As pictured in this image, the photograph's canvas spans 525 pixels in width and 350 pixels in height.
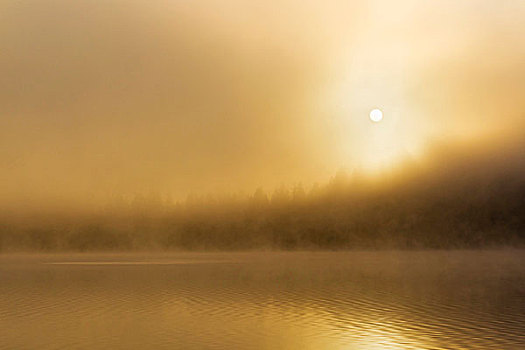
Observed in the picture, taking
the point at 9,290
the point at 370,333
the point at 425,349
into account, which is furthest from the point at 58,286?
the point at 425,349

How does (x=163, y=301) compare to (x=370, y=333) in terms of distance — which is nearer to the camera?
(x=370, y=333)

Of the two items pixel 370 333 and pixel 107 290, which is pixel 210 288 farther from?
pixel 370 333

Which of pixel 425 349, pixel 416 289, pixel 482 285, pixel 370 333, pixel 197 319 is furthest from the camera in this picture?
pixel 482 285

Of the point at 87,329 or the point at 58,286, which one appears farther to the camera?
the point at 58,286

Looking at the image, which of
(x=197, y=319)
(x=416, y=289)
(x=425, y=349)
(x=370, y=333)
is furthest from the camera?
(x=416, y=289)

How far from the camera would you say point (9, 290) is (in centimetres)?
8612

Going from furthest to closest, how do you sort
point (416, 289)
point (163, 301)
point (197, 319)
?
point (416, 289)
point (163, 301)
point (197, 319)

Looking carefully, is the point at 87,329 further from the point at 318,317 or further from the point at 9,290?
the point at 9,290

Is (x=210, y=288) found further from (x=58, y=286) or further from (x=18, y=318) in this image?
(x=18, y=318)

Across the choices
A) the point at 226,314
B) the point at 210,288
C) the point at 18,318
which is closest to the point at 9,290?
the point at 210,288

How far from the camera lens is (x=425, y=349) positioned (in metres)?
37.8

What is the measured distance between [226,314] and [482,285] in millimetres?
51095

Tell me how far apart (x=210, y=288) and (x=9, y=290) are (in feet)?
95.1

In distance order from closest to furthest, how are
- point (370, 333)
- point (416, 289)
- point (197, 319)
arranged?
point (370, 333), point (197, 319), point (416, 289)
